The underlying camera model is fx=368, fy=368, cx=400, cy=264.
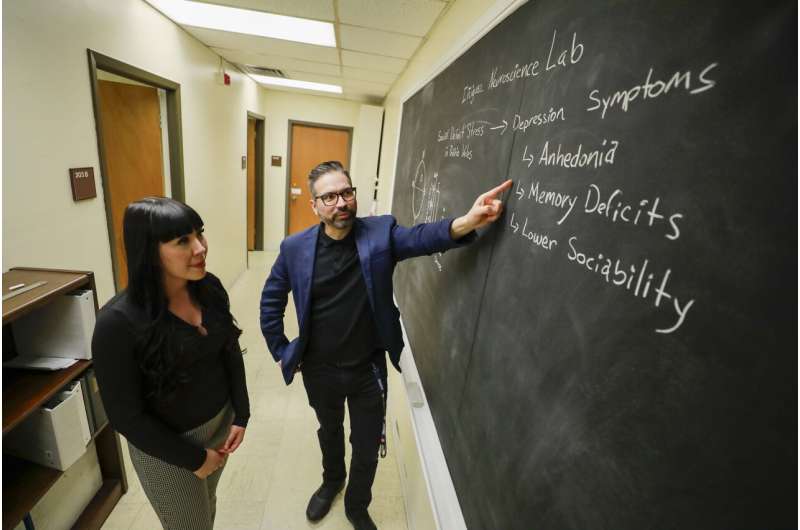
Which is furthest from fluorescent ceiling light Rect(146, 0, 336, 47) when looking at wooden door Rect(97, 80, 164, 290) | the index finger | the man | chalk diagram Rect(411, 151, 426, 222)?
the index finger

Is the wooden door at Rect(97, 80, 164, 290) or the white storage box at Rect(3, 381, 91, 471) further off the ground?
the wooden door at Rect(97, 80, 164, 290)

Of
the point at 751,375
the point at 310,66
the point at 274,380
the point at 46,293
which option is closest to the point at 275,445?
the point at 274,380

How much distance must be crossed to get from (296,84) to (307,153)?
4.02ft

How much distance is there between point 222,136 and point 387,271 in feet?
10.8

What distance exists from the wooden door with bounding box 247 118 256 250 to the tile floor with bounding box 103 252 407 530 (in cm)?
368

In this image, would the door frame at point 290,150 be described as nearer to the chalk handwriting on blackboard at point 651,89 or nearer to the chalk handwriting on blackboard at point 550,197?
the chalk handwriting on blackboard at point 550,197

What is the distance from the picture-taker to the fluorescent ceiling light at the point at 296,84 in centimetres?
455

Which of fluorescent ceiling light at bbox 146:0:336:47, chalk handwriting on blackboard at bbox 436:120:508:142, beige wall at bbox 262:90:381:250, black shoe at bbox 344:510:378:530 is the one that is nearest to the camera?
chalk handwriting on blackboard at bbox 436:120:508:142

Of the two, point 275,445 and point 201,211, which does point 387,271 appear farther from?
point 201,211

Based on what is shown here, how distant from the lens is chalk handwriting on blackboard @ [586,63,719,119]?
44 centimetres

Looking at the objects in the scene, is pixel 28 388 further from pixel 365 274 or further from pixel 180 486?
pixel 365 274

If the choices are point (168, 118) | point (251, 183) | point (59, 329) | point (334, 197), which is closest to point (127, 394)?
point (59, 329)

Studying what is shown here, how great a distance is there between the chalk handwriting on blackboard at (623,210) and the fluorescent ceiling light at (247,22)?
242 cm

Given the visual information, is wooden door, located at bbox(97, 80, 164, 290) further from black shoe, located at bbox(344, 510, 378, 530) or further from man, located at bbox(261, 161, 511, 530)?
black shoe, located at bbox(344, 510, 378, 530)
